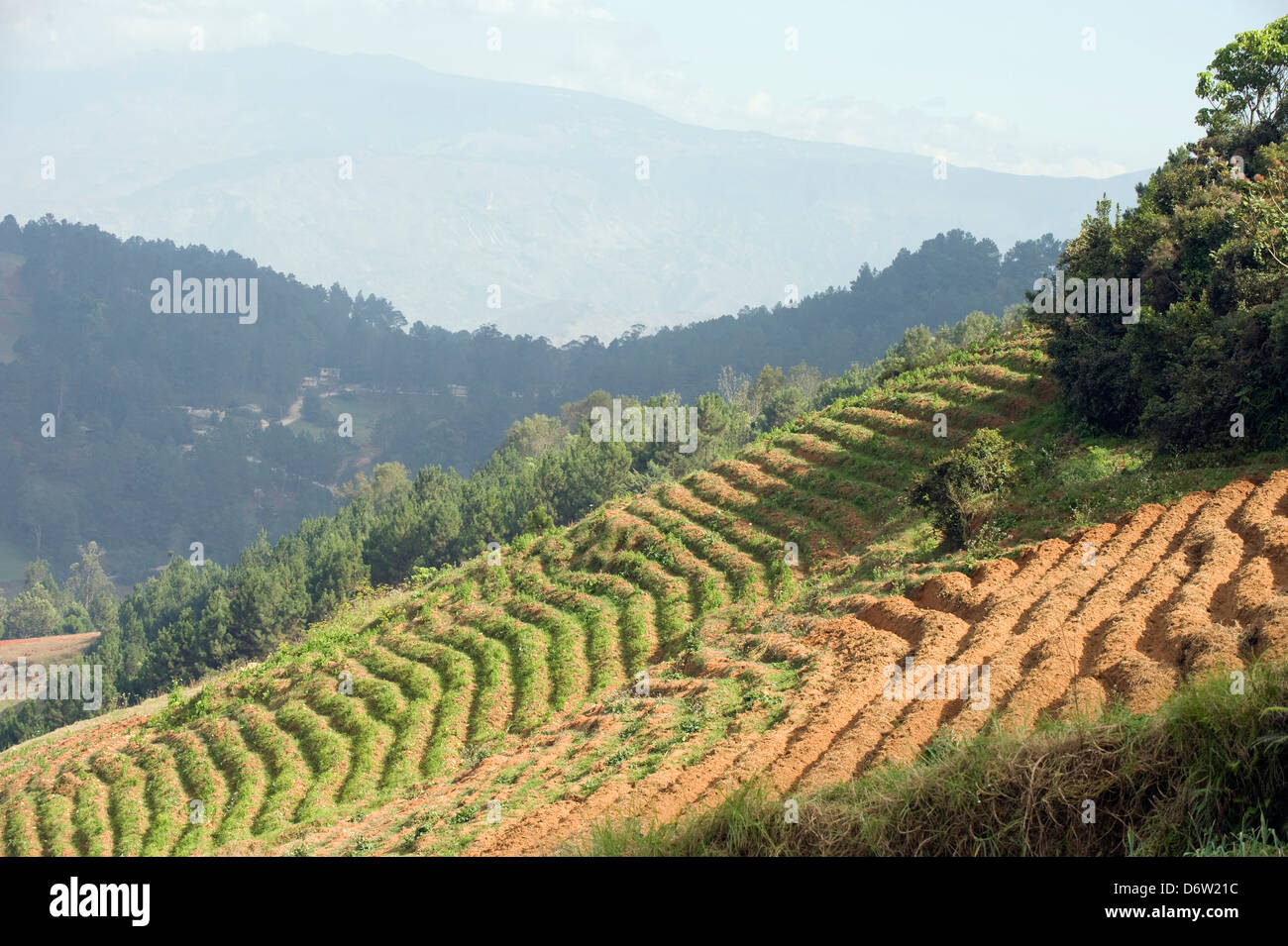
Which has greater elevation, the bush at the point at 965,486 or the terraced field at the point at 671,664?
the bush at the point at 965,486

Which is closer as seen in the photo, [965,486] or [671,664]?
[671,664]

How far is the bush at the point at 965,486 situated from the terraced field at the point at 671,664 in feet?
7.16

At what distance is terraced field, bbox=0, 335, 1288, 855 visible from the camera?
459 inches

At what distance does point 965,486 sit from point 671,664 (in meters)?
6.20

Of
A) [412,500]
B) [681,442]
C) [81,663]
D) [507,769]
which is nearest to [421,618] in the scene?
[507,769]

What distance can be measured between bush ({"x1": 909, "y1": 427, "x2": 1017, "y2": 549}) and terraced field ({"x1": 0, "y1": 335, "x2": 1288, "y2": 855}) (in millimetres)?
2181

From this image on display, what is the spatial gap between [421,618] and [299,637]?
44523 mm

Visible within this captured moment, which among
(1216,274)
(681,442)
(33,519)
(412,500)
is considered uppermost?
(1216,274)

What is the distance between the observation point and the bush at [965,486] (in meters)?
19.2

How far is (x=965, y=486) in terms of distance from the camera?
19500 millimetres

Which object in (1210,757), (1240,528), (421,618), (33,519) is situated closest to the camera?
(1210,757)
